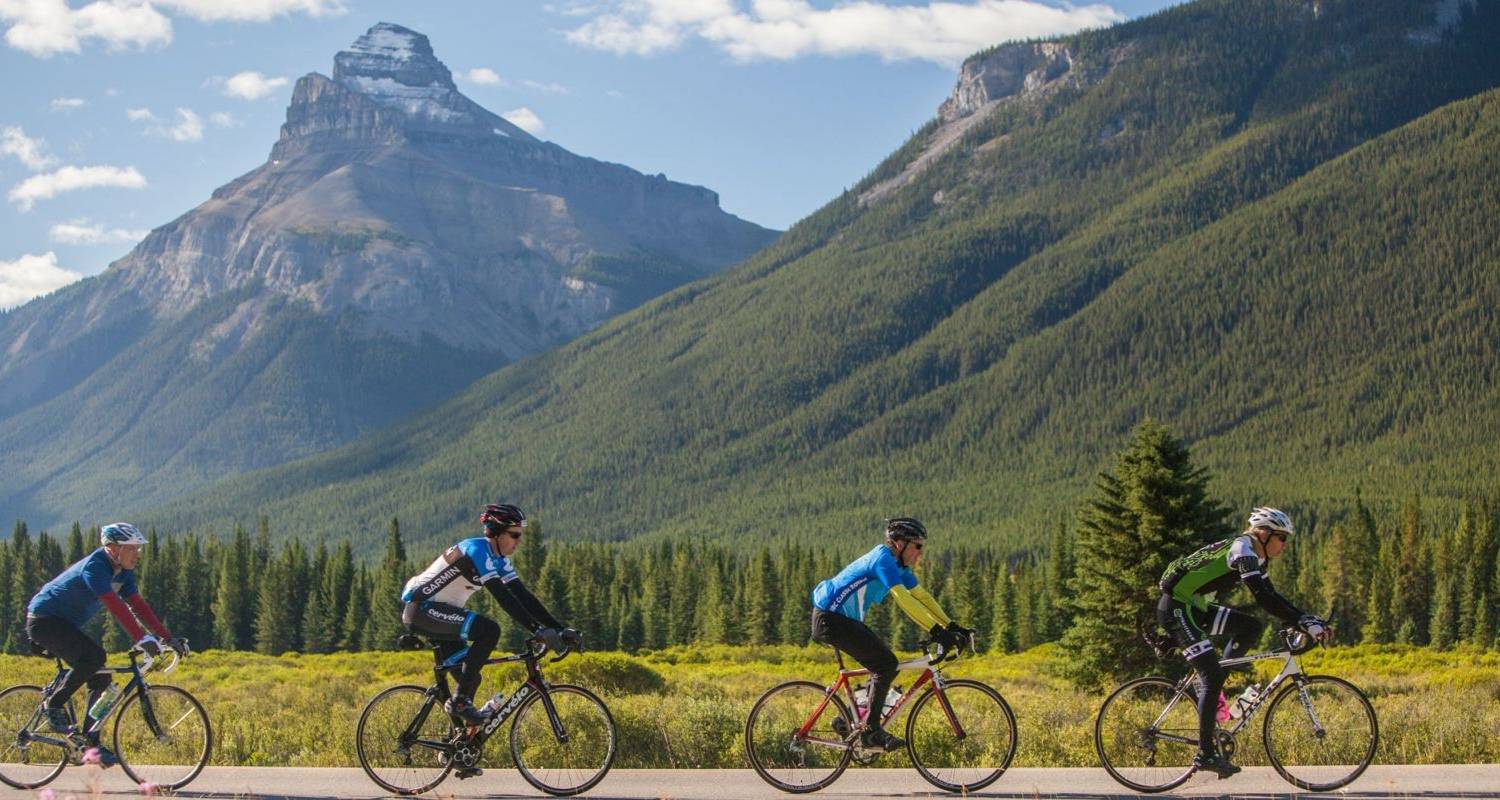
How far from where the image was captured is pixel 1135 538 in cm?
4141

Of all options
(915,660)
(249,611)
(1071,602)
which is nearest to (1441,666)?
(1071,602)

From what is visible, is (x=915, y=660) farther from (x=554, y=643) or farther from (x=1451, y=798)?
(x=1451, y=798)

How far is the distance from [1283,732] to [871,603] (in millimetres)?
4921

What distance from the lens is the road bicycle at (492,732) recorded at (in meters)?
15.8

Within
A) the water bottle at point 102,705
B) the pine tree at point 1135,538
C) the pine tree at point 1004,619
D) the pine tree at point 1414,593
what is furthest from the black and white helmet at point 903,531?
the pine tree at point 1414,593

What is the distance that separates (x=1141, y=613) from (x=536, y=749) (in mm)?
A: 28202

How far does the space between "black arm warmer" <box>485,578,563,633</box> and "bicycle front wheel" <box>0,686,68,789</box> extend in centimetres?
581

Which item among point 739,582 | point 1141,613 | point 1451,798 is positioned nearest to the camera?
point 1451,798

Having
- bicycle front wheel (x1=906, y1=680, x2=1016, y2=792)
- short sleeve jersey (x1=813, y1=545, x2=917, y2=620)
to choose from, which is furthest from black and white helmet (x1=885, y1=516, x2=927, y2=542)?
bicycle front wheel (x1=906, y1=680, x2=1016, y2=792)

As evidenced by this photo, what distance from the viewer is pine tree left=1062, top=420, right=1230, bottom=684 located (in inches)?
1587

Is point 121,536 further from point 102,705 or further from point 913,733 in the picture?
point 913,733

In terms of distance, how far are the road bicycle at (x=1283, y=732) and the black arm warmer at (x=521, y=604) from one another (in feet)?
20.8

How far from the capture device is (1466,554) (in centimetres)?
9400

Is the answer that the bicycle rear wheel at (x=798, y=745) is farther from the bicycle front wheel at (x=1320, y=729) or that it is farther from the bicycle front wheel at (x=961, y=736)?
the bicycle front wheel at (x=1320, y=729)
